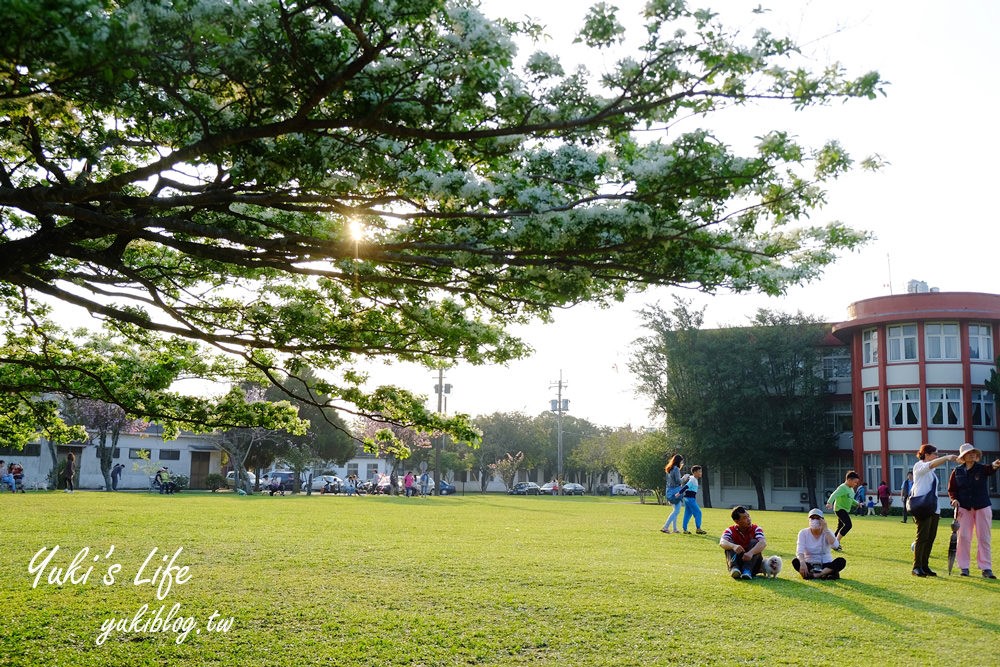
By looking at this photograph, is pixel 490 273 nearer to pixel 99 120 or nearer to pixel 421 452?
pixel 99 120

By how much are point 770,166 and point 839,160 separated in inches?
18.6

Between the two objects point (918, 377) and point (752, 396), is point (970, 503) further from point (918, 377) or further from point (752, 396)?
point (752, 396)

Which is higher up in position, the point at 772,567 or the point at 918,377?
the point at 918,377

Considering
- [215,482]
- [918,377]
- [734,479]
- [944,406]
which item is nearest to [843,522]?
[918,377]

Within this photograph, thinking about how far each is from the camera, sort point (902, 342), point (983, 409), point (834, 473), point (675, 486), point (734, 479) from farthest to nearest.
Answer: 1. point (734, 479)
2. point (834, 473)
3. point (902, 342)
4. point (983, 409)
5. point (675, 486)

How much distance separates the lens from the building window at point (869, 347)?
46.3m

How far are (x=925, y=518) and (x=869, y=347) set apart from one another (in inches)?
1504

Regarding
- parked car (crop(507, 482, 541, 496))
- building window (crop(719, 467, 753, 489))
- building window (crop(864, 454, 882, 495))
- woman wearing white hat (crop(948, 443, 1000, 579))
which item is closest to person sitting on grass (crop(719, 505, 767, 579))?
woman wearing white hat (crop(948, 443, 1000, 579))

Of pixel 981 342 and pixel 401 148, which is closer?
pixel 401 148

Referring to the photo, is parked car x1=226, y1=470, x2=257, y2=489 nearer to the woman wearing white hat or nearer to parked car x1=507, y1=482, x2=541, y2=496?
parked car x1=507, y1=482, x2=541, y2=496

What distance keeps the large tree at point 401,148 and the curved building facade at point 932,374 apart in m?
41.8

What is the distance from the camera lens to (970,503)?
11758 mm

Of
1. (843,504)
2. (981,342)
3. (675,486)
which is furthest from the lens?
(981,342)

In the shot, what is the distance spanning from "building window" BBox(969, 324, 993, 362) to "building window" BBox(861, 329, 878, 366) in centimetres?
454
